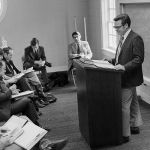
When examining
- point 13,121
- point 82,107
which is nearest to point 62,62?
point 82,107

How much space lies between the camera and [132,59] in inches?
140

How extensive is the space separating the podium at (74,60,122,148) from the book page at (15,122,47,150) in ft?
3.04

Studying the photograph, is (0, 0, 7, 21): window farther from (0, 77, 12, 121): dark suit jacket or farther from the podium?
the podium

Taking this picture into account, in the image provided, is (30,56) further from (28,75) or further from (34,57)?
(28,75)

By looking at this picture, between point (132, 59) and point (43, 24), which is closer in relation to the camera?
point (132, 59)

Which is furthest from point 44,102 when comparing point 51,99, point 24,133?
point 24,133

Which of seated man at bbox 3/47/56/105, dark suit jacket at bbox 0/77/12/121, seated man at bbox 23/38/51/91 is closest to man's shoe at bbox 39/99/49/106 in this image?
seated man at bbox 3/47/56/105

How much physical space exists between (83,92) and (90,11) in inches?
182

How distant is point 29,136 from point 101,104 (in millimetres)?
1147

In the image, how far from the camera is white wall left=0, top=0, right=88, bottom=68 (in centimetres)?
751

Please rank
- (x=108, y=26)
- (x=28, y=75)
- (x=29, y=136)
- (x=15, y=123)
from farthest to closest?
1. (x=108, y=26)
2. (x=28, y=75)
3. (x=15, y=123)
4. (x=29, y=136)

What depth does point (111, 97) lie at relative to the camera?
344 cm

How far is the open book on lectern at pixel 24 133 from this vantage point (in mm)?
2452

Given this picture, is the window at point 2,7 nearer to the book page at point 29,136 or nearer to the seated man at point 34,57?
the seated man at point 34,57
